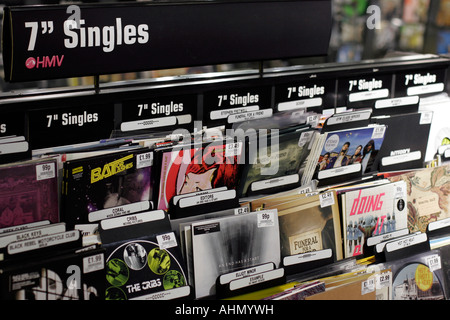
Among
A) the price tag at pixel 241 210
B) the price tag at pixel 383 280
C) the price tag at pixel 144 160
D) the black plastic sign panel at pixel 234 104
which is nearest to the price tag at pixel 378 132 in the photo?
the black plastic sign panel at pixel 234 104

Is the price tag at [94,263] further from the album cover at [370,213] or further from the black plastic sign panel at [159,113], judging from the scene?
the album cover at [370,213]

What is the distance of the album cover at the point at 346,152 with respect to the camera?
2.29 meters

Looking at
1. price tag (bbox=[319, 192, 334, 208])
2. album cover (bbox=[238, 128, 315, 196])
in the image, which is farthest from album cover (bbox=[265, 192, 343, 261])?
album cover (bbox=[238, 128, 315, 196])

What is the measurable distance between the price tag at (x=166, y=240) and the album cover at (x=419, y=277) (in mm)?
860

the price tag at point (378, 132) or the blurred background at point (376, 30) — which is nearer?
the price tag at point (378, 132)

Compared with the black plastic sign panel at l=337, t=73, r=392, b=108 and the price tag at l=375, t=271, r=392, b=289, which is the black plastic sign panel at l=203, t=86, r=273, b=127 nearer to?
the black plastic sign panel at l=337, t=73, r=392, b=108

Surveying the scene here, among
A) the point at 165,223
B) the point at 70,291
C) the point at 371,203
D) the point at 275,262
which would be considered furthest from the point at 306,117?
the point at 70,291

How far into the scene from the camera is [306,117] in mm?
2303

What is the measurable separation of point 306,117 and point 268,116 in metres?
0.15

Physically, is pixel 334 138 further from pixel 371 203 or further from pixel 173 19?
pixel 173 19

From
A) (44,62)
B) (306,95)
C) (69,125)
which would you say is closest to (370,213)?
(306,95)

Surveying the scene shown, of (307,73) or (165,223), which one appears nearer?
(165,223)

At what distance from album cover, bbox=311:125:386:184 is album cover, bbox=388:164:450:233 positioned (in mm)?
151

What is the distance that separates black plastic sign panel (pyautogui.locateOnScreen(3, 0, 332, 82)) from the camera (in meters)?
1.74
